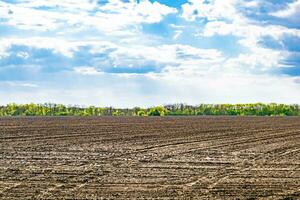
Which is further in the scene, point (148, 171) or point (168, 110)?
point (168, 110)

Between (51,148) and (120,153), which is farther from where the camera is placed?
(51,148)

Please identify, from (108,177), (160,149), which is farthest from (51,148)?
(108,177)

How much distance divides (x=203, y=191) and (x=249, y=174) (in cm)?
294

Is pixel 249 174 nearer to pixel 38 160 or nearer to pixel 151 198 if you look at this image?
pixel 151 198

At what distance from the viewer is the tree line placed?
109m

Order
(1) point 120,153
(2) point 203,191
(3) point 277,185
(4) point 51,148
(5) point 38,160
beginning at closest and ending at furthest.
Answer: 1. (2) point 203,191
2. (3) point 277,185
3. (5) point 38,160
4. (1) point 120,153
5. (4) point 51,148

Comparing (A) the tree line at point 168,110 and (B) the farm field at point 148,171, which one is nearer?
(B) the farm field at point 148,171

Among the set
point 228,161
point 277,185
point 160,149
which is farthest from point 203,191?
point 160,149

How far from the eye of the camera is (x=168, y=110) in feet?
369

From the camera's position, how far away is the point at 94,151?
67.5 feet

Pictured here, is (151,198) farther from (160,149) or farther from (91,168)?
(160,149)

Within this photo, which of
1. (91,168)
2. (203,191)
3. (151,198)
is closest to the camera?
(151,198)

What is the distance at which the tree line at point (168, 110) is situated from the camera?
357ft

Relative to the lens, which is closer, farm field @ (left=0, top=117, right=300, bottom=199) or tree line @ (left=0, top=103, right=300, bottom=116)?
farm field @ (left=0, top=117, right=300, bottom=199)
